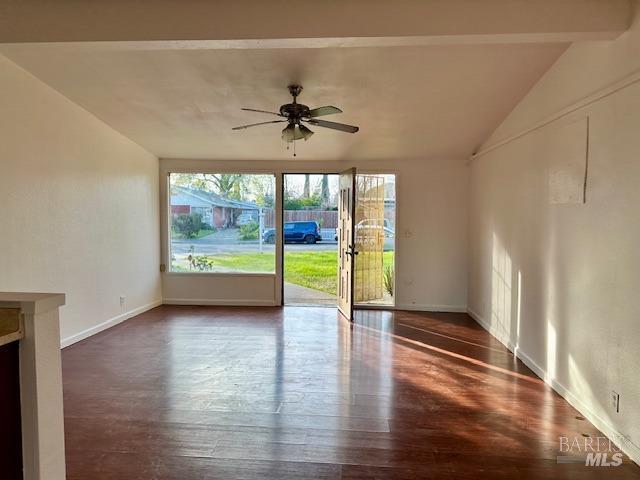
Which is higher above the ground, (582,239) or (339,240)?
(582,239)

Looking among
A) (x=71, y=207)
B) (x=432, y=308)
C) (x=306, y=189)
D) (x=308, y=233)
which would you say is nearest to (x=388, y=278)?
(x=432, y=308)

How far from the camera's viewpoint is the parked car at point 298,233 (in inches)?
249

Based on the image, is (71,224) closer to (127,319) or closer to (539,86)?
(127,319)

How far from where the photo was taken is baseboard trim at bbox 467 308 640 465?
2312 mm

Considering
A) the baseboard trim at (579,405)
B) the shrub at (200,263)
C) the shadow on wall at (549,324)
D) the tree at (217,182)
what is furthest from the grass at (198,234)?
the baseboard trim at (579,405)

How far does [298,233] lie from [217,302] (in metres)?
1.78

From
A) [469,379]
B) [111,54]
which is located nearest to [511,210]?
[469,379]

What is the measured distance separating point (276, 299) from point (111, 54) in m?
4.02

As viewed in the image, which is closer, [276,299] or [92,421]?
[92,421]

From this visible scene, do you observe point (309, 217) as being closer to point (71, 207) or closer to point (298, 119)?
point (298, 119)

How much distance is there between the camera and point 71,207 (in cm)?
420

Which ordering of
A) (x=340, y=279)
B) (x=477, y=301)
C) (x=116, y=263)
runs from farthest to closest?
1. (x=340, y=279)
2. (x=477, y=301)
3. (x=116, y=263)

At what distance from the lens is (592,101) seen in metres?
2.72

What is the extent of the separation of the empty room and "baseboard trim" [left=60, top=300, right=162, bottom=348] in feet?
0.12
